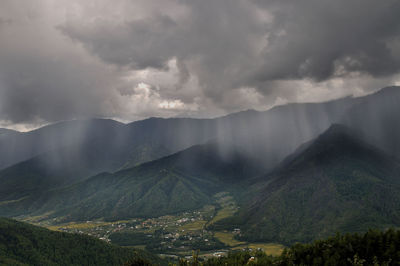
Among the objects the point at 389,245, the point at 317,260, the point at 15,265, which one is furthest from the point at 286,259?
the point at 15,265

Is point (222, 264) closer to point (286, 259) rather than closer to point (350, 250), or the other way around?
point (286, 259)

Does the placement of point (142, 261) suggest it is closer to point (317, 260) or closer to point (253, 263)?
point (253, 263)

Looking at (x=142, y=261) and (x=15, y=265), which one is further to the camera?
(x=15, y=265)

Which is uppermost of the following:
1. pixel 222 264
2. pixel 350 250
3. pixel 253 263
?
pixel 350 250

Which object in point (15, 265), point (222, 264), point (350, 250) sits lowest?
point (15, 265)

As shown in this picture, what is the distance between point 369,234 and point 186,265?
5952 centimetres

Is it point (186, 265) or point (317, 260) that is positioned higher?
point (186, 265)

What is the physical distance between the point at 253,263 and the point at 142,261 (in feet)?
113

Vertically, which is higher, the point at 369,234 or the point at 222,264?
the point at 369,234

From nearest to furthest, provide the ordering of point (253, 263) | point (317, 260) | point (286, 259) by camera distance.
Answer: point (317, 260), point (286, 259), point (253, 263)

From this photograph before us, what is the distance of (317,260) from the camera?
78062mm

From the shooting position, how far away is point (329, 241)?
93125 millimetres

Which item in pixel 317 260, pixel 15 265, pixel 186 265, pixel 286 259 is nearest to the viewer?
pixel 186 265

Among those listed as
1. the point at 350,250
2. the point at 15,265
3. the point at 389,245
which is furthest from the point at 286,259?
the point at 15,265
